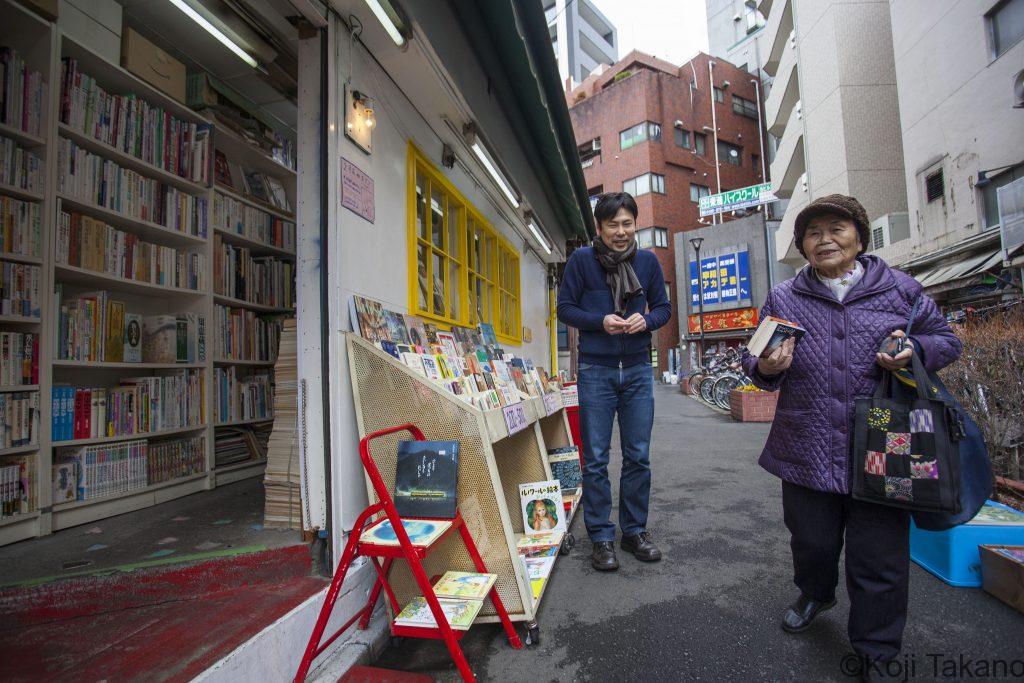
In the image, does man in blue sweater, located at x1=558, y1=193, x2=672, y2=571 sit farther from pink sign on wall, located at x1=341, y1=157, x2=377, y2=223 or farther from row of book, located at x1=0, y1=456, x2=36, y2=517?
row of book, located at x1=0, y1=456, x2=36, y2=517

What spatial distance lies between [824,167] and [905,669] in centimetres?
1821

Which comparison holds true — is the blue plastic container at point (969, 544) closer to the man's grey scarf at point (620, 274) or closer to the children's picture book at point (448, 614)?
the man's grey scarf at point (620, 274)

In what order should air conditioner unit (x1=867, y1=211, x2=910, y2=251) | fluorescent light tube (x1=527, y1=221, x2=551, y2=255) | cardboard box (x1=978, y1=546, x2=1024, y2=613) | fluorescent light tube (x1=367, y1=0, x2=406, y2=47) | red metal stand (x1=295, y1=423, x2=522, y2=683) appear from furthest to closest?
1. air conditioner unit (x1=867, y1=211, x2=910, y2=251)
2. fluorescent light tube (x1=527, y1=221, x2=551, y2=255)
3. fluorescent light tube (x1=367, y1=0, x2=406, y2=47)
4. cardboard box (x1=978, y1=546, x2=1024, y2=613)
5. red metal stand (x1=295, y1=423, x2=522, y2=683)

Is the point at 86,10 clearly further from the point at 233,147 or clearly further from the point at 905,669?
the point at 905,669

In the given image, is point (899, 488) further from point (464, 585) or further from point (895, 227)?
point (895, 227)

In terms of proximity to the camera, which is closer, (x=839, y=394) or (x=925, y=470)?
(x=925, y=470)

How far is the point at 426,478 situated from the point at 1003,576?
2.59 m

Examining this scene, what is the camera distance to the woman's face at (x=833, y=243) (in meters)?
1.84

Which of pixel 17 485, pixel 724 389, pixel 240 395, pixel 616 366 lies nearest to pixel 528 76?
pixel 616 366

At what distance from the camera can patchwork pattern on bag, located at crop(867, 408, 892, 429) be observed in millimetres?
1694

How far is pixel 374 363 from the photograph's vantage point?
229 cm

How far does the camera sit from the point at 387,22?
2.38 meters

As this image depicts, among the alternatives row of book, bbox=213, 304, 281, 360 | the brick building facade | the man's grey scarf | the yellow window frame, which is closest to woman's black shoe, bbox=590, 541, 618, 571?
the man's grey scarf

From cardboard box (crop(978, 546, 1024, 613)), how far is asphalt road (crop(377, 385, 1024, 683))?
1.9 inches
